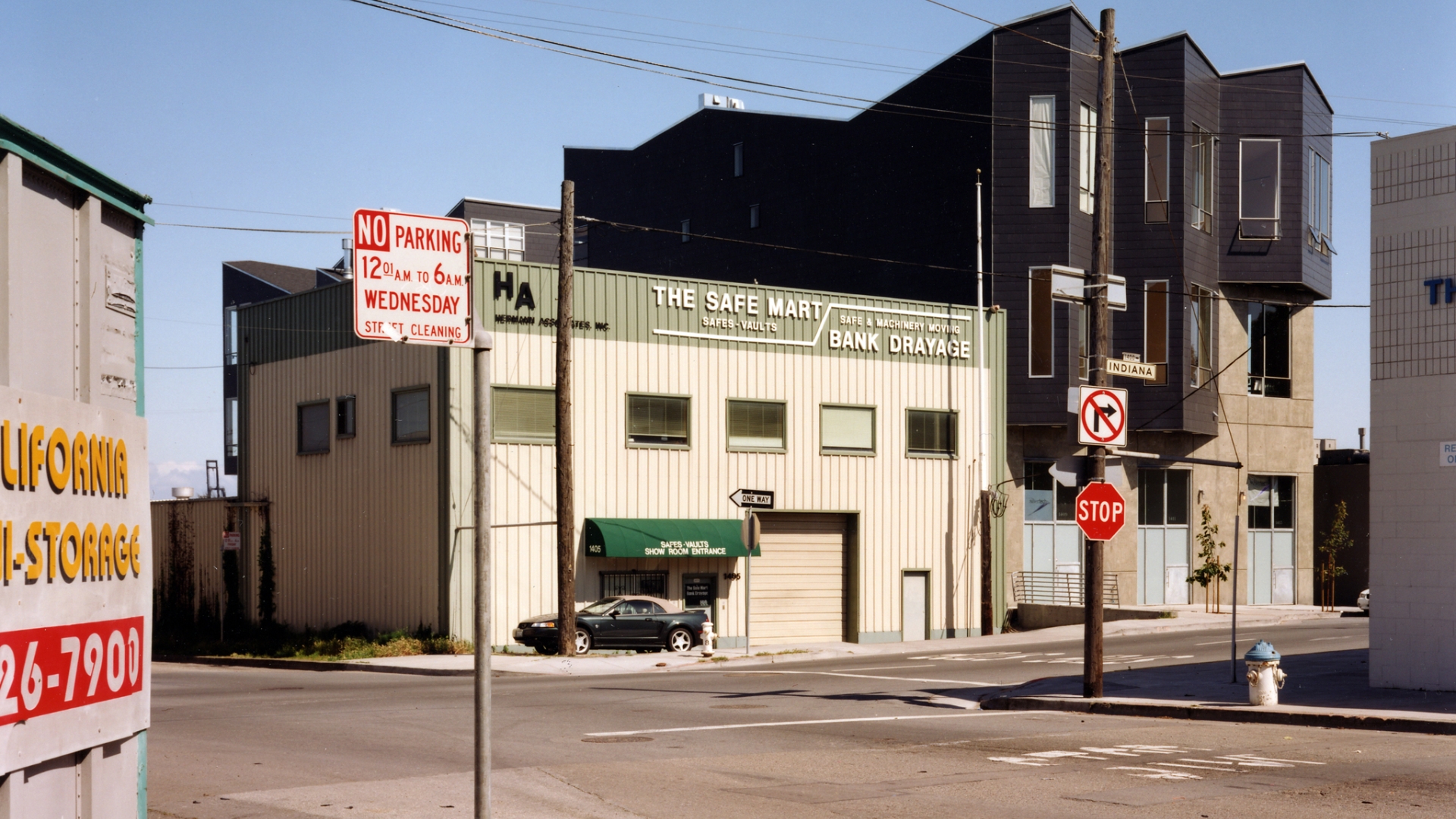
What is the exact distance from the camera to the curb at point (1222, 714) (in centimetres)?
1482

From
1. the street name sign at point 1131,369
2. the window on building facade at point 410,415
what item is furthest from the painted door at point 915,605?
the street name sign at point 1131,369

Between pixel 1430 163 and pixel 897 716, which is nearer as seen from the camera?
pixel 897 716

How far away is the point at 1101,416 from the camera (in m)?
18.4

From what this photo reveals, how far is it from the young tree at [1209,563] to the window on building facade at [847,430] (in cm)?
1223

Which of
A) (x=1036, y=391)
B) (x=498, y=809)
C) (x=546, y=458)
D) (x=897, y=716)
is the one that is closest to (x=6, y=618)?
(x=498, y=809)

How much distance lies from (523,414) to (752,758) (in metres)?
18.2

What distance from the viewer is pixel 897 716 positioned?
17.0 meters

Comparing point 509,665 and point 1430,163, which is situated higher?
point 1430,163

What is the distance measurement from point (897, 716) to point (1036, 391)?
2381 cm

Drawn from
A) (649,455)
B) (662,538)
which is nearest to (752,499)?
(662,538)

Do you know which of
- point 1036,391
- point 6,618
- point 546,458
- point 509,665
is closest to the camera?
point 6,618

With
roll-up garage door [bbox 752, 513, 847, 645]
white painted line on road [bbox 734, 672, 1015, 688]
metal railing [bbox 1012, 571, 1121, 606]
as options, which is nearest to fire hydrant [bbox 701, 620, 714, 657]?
white painted line on road [bbox 734, 672, 1015, 688]

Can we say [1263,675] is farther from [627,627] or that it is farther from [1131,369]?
[627,627]

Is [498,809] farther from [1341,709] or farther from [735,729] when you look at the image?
[1341,709]
